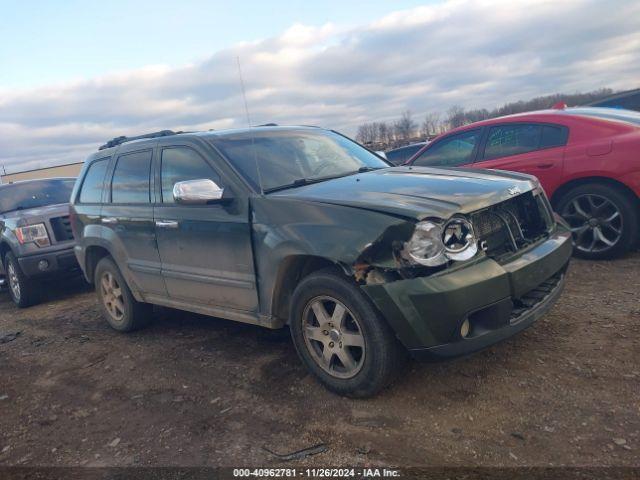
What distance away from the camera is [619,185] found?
515cm

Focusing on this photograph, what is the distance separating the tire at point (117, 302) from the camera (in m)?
5.14

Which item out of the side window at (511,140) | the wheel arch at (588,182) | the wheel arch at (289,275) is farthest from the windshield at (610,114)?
the wheel arch at (289,275)

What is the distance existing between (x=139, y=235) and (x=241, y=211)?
1.47 m

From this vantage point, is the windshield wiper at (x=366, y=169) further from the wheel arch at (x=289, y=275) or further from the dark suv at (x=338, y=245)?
the wheel arch at (x=289, y=275)

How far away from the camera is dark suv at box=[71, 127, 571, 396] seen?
2875 millimetres

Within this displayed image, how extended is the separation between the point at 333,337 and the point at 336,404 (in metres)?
0.42

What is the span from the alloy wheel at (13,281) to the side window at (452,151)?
576cm

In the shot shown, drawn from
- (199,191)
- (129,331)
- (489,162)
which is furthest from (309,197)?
(489,162)

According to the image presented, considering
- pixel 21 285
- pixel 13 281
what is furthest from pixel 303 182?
pixel 13 281

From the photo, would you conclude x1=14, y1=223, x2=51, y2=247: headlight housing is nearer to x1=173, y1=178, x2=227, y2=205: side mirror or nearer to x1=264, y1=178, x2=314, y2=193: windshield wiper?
x1=173, y1=178, x2=227, y2=205: side mirror

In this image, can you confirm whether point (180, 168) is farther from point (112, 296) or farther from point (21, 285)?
point (21, 285)

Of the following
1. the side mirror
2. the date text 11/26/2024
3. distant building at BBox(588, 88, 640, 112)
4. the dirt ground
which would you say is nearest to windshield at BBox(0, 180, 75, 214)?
the dirt ground

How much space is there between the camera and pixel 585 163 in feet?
17.4

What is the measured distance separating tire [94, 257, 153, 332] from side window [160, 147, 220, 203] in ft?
4.31
